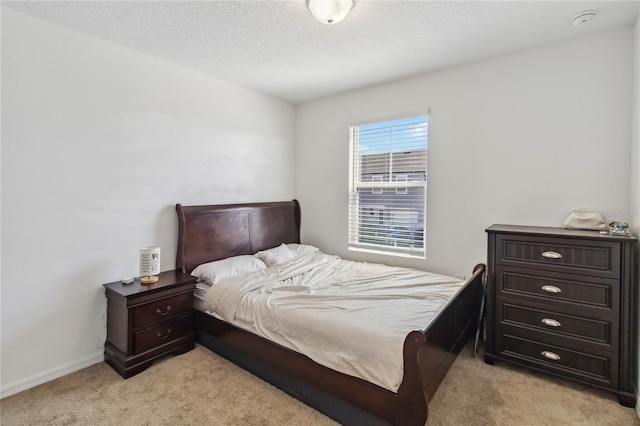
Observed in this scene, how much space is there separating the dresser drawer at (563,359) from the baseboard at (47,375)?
3.17 metres

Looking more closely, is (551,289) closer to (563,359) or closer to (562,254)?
(562,254)

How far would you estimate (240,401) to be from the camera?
1970 mm

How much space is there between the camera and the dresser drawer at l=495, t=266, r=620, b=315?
1.98 meters

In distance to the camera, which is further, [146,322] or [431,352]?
[146,322]

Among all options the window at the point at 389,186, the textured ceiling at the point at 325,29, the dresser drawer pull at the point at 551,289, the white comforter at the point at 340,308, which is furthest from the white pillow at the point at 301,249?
the dresser drawer pull at the point at 551,289

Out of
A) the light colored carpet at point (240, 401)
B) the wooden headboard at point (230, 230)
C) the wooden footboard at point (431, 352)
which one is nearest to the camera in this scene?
the wooden footboard at point (431, 352)

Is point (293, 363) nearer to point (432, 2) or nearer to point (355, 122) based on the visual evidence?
point (432, 2)

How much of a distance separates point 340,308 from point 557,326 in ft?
4.99

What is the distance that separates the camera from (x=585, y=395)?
6.58 feet

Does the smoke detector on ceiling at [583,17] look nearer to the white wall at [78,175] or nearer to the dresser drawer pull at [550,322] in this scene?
the dresser drawer pull at [550,322]

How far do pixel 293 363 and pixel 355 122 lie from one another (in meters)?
2.70

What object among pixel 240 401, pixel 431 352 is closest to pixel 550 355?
pixel 431 352

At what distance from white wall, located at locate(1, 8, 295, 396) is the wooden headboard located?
0.14m

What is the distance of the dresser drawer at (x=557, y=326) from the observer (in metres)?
1.98
